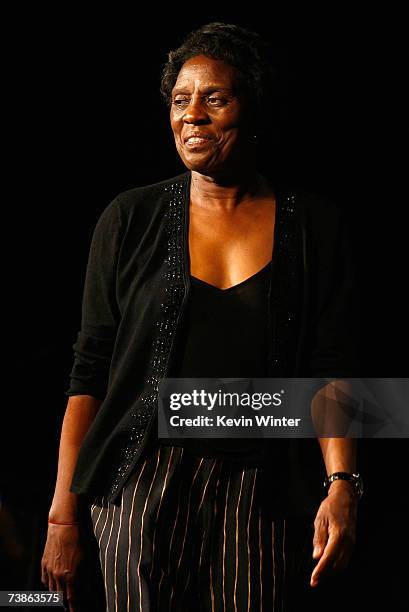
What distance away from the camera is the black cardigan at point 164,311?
5.12 feet

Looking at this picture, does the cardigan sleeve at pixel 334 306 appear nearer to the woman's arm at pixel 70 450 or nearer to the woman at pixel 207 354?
the woman at pixel 207 354

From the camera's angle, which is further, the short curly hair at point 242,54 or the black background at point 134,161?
the black background at point 134,161

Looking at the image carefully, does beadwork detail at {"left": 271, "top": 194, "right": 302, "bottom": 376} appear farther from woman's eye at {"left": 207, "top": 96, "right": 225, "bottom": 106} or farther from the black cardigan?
woman's eye at {"left": 207, "top": 96, "right": 225, "bottom": 106}

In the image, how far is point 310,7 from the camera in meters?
2.10

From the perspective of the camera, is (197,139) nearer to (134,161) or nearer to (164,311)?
(164,311)

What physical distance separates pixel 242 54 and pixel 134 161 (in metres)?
0.67

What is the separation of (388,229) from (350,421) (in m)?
0.64

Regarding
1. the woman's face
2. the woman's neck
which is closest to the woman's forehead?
the woman's face

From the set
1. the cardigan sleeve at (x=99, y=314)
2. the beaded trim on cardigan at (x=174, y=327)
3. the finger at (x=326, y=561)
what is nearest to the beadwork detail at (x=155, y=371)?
the beaded trim on cardigan at (x=174, y=327)

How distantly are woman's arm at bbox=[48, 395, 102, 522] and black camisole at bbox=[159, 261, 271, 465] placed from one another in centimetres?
18

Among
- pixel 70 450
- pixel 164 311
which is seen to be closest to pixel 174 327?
pixel 164 311

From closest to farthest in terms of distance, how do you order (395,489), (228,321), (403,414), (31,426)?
(228,321), (403,414), (395,489), (31,426)

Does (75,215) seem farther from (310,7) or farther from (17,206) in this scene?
(310,7)

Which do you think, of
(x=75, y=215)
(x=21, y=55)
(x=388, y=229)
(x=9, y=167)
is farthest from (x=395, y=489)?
(x=21, y=55)
